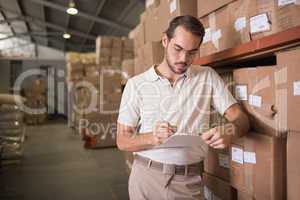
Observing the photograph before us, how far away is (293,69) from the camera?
1195mm

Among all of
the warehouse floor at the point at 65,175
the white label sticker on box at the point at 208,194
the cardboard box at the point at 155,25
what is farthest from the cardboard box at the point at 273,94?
the warehouse floor at the point at 65,175

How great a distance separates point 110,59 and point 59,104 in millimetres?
7471

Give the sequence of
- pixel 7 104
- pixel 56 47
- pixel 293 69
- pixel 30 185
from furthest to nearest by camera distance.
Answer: pixel 56 47, pixel 7 104, pixel 30 185, pixel 293 69

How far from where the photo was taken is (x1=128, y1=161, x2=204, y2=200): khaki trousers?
4.73ft

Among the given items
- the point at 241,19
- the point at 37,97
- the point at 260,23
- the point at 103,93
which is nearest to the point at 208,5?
the point at 241,19

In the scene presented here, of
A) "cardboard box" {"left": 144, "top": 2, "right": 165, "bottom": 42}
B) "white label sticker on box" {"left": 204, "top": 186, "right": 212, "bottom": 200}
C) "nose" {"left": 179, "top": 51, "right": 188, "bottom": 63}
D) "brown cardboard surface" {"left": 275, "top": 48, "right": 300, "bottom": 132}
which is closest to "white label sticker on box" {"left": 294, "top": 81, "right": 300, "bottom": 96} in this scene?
"brown cardboard surface" {"left": 275, "top": 48, "right": 300, "bottom": 132}

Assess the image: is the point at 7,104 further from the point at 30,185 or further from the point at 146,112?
the point at 146,112

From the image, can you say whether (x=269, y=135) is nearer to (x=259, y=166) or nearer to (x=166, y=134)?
(x=259, y=166)

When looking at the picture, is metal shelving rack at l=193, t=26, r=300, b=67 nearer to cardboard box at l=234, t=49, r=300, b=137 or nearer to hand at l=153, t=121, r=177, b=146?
cardboard box at l=234, t=49, r=300, b=137

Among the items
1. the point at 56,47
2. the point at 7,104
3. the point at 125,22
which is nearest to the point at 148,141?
the point at 7,104

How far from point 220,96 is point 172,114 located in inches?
9.3

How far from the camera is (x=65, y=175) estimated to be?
4359 millimetres

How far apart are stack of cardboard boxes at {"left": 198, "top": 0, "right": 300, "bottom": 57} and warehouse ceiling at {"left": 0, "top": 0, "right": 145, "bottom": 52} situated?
5376 millimetres

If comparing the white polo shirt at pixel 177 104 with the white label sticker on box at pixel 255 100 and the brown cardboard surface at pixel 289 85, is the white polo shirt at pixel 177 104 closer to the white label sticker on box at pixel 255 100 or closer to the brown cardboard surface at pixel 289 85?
the white label sticker on box at pixel 255 100
